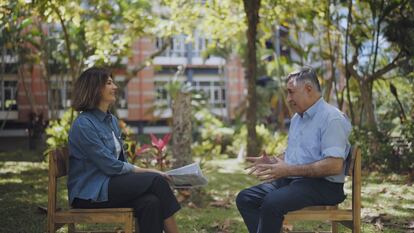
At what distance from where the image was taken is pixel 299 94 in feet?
11.7

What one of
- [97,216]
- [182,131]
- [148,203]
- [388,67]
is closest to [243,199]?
[148,203]

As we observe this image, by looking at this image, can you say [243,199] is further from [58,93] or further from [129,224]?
[58,93]

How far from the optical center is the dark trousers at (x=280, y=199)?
3.30m

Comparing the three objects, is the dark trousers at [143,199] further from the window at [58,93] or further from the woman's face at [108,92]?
the window at [58,93]

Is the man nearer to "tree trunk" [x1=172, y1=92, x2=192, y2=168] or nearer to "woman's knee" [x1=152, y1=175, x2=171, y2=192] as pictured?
"woman's knee" [x1=152, y1=175, x2=171, y2=192]

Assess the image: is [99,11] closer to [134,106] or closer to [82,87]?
[82,87]

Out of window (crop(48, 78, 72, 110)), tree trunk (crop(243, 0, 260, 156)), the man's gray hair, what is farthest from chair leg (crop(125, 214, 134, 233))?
window (crop(48, 78, 72, 110))

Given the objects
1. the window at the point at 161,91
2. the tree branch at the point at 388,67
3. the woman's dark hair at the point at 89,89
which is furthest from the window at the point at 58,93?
the woman's dark hair at the point at 89,89

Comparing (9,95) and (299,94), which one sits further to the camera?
(9,95)

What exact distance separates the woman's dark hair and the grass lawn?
2055 millimetres

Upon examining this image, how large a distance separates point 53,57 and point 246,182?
49.5 ft

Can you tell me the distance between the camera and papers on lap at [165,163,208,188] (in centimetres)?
352

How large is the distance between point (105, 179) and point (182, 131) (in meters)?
3.67

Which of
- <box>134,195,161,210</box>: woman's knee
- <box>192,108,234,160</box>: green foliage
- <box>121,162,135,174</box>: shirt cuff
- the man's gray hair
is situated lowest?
<box>192,108,234,160</box>: green foliage
